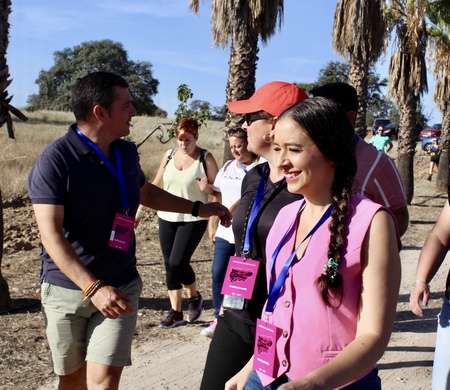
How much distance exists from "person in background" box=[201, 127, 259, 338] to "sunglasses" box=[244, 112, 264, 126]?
242cm

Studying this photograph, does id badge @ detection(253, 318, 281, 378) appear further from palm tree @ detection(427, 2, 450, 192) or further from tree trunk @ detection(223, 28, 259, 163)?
palm tree @ detection(427, 2, 450, 192)

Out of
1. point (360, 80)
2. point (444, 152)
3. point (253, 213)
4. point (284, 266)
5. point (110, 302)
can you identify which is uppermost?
point (360, 80)

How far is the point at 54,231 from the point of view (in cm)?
309

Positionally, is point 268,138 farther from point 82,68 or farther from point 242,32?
point 82,68

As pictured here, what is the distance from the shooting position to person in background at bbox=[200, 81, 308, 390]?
114 inches

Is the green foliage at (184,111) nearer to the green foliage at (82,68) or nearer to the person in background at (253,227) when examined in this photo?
the person in background at (253,227)

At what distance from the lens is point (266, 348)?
2.27m

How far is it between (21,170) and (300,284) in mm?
14439

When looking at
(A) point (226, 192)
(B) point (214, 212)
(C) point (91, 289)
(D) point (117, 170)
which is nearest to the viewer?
(C) point (91, 289)

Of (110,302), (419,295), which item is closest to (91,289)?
(110,302)

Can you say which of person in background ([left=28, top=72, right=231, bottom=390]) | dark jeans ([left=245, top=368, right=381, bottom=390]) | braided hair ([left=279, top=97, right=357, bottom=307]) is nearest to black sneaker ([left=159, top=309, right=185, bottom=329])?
person in background ([left=28, top=72, right=231, bottom=390])

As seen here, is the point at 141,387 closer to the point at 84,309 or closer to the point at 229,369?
the point at 84,309

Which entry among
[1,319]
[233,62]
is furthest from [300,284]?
[233,62]

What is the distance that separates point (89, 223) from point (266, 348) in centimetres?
140
